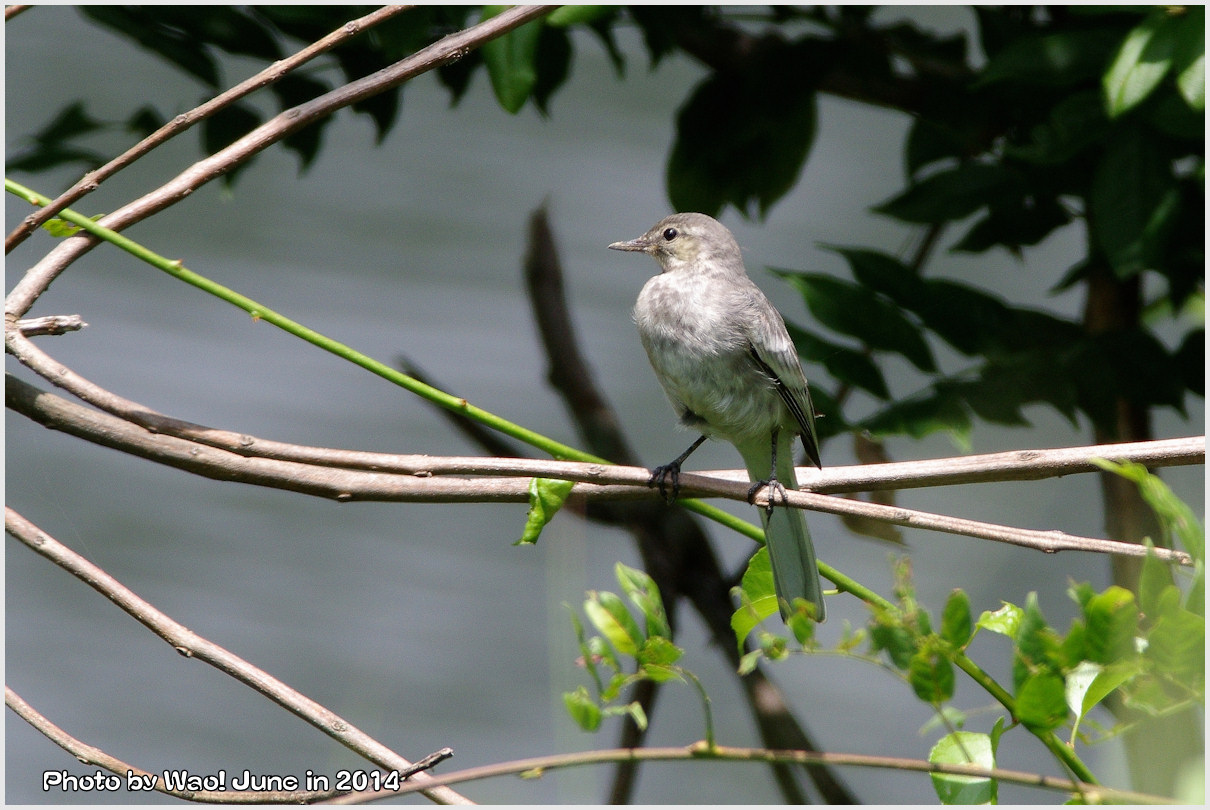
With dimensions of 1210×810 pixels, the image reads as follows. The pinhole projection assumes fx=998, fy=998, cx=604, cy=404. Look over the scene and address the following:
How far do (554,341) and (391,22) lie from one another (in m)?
1.28

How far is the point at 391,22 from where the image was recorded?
6.40 ft

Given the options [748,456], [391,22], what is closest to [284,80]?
[391,22]

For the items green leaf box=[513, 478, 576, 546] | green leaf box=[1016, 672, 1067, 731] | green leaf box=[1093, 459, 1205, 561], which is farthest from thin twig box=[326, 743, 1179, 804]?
green leaf box=[513, 478, 576, 546]

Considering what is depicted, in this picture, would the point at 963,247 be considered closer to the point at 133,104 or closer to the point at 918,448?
the point at 918,448

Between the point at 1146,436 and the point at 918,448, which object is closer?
the point at 1146,436

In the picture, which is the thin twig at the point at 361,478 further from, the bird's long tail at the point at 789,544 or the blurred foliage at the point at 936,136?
the blurred foliage at the point at 936,136

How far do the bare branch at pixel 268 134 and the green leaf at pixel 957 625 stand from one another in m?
1.00

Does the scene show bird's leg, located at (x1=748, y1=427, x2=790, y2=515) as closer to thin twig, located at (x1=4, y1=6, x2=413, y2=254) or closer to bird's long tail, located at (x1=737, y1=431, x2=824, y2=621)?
bird's long tail, located at (x1=737, y1=431, x2=824, y2=621)

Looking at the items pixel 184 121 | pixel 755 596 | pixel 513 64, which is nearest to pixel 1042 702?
pixel 755 596

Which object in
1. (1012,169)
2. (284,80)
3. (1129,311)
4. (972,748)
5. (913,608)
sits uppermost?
(284,80)

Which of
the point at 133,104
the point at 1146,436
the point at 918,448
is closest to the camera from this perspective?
the point at 1146,436

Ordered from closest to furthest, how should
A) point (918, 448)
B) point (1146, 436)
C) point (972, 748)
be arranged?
point (972, 748)
point (1146, 436)
point (918, 448)

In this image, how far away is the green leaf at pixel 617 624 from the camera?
1.10m

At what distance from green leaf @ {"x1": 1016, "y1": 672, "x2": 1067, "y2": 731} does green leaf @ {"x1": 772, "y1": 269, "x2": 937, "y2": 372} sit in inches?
46.1
